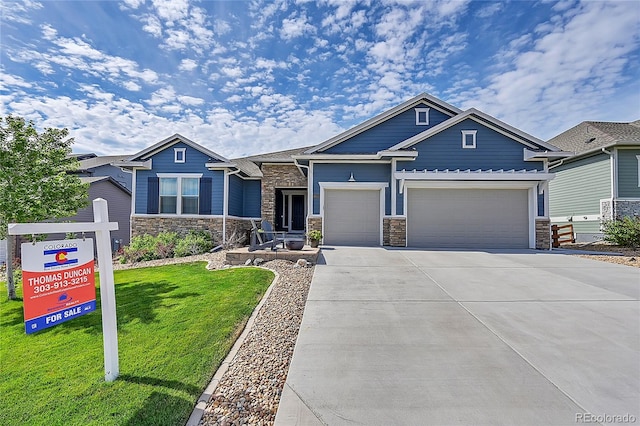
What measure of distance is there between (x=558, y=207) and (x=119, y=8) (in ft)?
75.4

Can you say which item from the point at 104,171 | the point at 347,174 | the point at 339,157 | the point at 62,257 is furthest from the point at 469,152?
the point at 104,171

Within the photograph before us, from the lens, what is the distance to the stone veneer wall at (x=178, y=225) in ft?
46.6

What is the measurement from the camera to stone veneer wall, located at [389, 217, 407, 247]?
12.3 meters

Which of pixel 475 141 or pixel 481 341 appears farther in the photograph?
pixel 475 141

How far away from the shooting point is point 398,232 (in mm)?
12305

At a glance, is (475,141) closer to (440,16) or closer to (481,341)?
(440,16)

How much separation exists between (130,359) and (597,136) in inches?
863

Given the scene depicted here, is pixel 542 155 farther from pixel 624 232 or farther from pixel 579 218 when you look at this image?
pixel 579 218

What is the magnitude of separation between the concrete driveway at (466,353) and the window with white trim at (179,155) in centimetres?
1081

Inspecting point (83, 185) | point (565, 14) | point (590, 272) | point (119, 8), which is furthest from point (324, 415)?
point (565, 14)

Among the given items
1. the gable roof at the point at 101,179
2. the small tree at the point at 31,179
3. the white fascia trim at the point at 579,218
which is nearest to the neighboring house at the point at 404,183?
the gable roof at the point at 101,179

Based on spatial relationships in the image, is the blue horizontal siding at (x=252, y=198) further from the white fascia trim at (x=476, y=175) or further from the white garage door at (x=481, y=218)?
the white garage door at (x=481, y=218)

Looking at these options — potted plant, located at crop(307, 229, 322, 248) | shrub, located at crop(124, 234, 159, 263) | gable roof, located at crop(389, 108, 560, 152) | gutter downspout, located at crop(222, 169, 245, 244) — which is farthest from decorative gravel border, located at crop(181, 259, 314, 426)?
gutter downspout, located at crop(222, 169, 245, 244)

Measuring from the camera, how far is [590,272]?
773 centimetres
